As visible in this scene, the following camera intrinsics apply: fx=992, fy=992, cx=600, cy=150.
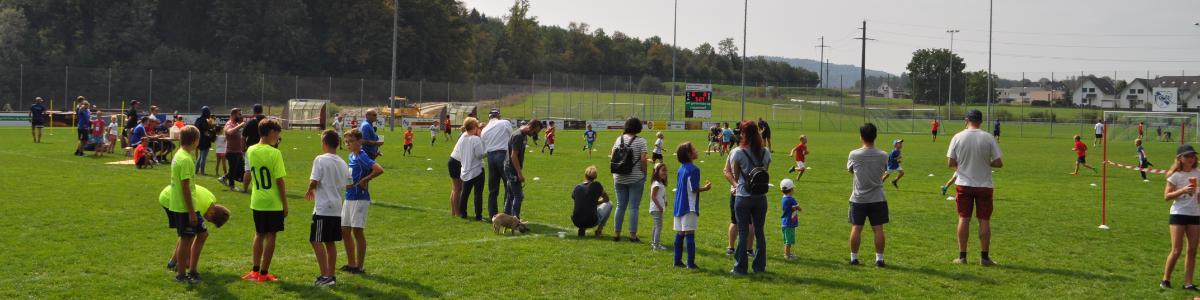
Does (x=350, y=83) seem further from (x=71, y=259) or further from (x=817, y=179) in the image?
(x=71, y=259)

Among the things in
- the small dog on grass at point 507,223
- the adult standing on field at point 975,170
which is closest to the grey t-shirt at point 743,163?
the adult standing on field at point 975,170

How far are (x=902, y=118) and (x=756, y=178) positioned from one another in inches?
2987

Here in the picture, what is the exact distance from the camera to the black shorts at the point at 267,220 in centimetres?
885

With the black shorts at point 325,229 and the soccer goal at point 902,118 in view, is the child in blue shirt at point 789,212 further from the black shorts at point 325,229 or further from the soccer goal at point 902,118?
the soccer goal at point 902,118

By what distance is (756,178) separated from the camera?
963cm

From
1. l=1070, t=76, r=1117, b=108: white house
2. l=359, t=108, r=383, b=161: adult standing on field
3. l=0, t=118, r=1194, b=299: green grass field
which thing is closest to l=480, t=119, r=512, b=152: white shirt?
l=0, t=118, r=1194, b=299: green grass field

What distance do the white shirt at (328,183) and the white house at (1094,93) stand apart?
79231mm

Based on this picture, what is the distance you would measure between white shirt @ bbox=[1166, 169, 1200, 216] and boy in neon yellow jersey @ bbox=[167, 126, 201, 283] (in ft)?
29.6

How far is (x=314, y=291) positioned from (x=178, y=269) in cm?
131

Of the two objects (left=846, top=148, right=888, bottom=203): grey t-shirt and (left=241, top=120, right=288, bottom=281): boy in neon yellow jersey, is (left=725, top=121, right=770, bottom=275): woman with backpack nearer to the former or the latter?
(left=846, top=148, right=888, bottom=203): grey t-shirt

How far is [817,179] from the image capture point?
23859 mm

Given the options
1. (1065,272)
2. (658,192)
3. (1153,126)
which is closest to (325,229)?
(658,192)

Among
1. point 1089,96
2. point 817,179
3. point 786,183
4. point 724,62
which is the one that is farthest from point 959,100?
point 786,183

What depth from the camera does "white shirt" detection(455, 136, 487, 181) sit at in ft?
44.1
